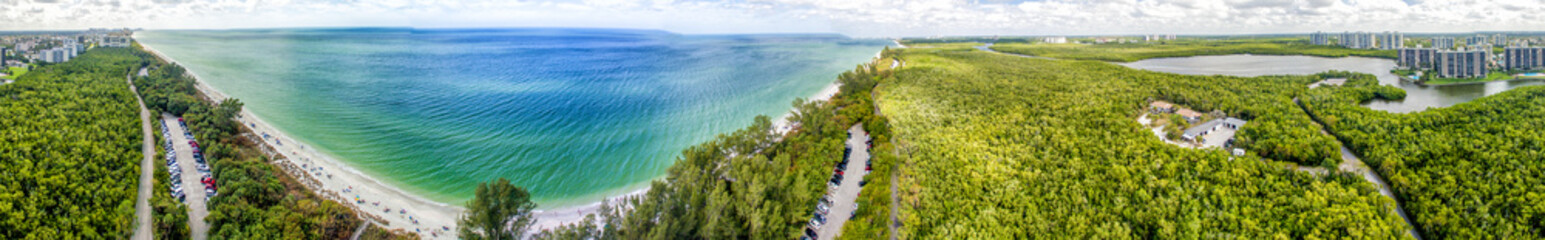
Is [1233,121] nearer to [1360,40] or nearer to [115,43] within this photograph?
[1360,40]

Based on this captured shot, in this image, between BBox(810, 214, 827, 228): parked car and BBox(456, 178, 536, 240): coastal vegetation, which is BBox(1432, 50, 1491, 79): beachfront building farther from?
BBox(456, 178, 536, 240): coastal vegetation

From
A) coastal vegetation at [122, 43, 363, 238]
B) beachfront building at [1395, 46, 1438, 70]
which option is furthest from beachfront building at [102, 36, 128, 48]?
beachfront building at [1395, 46, 1438, 70]

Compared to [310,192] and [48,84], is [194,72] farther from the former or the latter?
[310,192]

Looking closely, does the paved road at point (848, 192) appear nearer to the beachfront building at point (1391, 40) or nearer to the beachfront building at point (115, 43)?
the beachfront building at point (1391, 40)

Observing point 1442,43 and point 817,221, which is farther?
point 1442,43

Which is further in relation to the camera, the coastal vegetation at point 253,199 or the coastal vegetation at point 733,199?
the coastal vegetation at point 253,199

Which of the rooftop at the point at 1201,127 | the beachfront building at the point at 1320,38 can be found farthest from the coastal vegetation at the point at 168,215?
the beachfront building at the point at 1320,38

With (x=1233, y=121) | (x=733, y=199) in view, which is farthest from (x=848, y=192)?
(x=1233, y=121)

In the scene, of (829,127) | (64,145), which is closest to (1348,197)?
(829,127)
